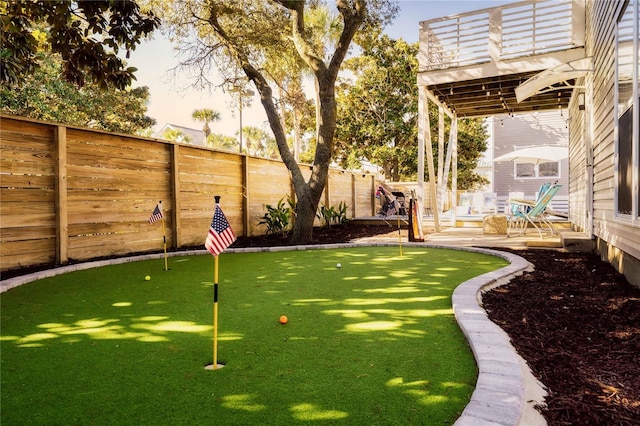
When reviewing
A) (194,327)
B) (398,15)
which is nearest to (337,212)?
(398,15)

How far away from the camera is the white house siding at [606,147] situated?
4.39 metres

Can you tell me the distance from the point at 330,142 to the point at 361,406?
759cm

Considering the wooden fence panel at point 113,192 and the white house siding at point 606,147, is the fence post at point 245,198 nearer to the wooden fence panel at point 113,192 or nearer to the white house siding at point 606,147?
the wooden fence panel at point 113,192

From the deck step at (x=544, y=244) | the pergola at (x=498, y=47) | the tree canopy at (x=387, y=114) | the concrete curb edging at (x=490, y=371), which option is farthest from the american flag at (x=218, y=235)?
the tree canopy at (x=387, y=114)

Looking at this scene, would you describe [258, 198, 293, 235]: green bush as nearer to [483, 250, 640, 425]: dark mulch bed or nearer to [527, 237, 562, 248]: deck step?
[527, 237, 562, 248]: deck step

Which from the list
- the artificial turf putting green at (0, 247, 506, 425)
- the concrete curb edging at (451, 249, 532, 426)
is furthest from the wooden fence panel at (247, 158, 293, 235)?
the concrete curb edging at (451, 249, 532, 426)

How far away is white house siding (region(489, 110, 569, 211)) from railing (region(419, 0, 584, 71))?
9137 millimetres

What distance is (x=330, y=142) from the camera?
908 centimetres

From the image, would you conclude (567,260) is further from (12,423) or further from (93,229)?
(93,229)

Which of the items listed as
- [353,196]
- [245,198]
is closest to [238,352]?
[245,198]

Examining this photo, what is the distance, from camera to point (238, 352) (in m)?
2.62

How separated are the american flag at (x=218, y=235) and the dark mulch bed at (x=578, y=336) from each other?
6.55 ft

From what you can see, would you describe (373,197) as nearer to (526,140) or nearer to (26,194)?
(526,140)

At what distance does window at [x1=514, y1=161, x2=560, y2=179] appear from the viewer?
18.3m
